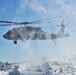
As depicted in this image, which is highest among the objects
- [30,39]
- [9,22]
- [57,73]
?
[9,22]

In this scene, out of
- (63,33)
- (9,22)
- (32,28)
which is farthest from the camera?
(63,33)

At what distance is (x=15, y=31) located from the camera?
9888cm

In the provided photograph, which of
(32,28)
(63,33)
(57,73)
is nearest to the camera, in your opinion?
Result: (32,28)

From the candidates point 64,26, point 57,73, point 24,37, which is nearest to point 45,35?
point 24,37

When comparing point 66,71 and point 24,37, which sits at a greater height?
point 24,37

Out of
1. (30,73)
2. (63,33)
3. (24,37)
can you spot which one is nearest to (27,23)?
(24,37)

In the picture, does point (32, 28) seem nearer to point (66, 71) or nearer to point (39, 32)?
point (39, 32)

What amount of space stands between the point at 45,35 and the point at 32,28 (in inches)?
279

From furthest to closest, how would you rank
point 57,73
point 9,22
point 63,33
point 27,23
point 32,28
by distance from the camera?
point 57,73 < point 63,33 < point 32,28 < point 27,23 < point 9,22

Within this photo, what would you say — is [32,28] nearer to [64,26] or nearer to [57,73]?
[64,26]

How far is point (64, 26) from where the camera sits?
126438 mm

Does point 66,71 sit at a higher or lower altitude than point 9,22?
lower

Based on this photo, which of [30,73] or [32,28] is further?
[30,73]

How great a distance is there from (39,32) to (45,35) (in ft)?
11.5
